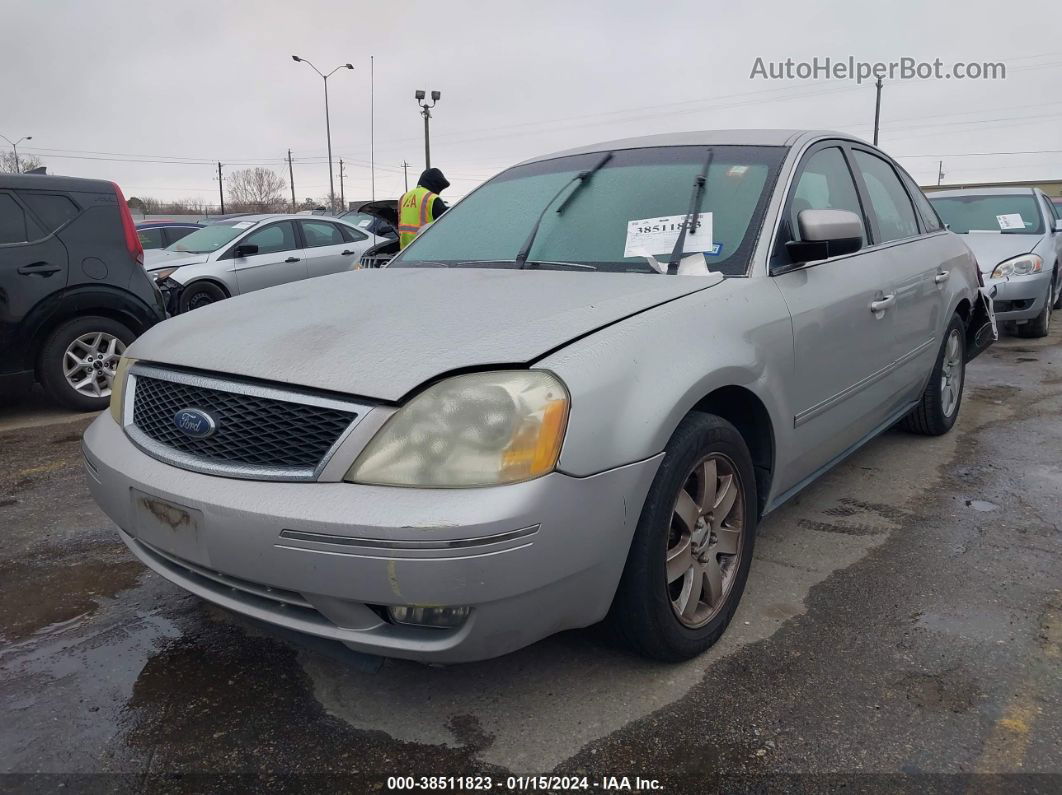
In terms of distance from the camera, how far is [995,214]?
8844 mm

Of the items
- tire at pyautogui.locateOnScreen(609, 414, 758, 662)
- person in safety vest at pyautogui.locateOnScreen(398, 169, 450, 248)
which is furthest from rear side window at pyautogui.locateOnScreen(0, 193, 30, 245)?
tire at pyautogui.locateOnScreen(609, 414, 758, 662)

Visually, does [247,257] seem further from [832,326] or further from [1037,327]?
[1037,327]

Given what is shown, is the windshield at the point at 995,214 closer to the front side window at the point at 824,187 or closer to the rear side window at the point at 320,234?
the front side window at the point at 824,187

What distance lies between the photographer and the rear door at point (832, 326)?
9.09 ft

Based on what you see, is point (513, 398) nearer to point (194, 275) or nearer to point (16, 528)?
point (16, 528)

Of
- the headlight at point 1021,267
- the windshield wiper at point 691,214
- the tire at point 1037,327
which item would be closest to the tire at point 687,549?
the windshield wiper at point 691,214

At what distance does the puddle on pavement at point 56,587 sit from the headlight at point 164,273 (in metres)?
6.76

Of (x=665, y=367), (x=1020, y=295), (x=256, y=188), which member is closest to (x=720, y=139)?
(x=665, y=367)

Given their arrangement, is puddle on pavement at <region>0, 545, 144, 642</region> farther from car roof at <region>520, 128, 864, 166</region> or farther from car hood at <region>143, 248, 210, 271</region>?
car hood at <region>143, 248, 210, 271</region>

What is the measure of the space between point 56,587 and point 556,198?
2.34 m

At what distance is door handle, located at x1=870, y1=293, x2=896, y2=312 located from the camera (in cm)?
326

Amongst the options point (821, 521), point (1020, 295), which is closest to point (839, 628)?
point (821, 521)

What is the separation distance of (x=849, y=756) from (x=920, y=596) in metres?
1.01

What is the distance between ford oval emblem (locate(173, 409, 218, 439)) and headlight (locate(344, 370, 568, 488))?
1.54 ft
